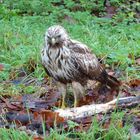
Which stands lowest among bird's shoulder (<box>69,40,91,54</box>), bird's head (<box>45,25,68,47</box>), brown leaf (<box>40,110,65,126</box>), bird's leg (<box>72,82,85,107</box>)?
bird's leg (<box>72,82,85,107</box>)

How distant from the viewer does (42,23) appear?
1246 centimetres

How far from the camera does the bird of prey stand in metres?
6.86

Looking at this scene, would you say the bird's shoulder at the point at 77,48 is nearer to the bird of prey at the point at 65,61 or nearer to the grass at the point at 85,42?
the bird of prey at the point at 65,61

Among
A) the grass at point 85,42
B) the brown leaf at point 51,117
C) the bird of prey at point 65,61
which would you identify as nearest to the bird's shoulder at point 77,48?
the bird of prey at point 65,61

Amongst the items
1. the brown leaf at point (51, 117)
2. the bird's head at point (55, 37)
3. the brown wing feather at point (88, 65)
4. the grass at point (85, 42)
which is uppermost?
the bird's head at point (55, 37)

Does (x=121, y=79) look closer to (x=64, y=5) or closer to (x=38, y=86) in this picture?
(x=38, y=86)

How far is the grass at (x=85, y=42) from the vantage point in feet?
18.6

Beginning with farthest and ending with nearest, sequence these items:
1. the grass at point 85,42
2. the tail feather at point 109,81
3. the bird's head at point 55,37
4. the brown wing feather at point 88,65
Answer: the tail feather at point 109,81
the brown wing feather at point 88,65
the bird's head at point 55,37
the grass at point 85,42

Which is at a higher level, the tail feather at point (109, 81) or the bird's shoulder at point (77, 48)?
the bird's shoulder at point (77, 48)

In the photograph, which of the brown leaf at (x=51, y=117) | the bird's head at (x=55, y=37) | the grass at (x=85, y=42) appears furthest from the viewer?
the bird's head at (x=55, y=37)

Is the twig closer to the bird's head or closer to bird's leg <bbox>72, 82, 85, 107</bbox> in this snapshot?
bird's leg <bbox>72, 82, 85, 107</bbox>

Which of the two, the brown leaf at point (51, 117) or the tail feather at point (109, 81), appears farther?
the tail feather at point (109, 81)

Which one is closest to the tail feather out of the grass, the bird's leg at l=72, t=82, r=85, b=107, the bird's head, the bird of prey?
the bird of prey

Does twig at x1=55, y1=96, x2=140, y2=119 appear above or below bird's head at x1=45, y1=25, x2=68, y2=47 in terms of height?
below
